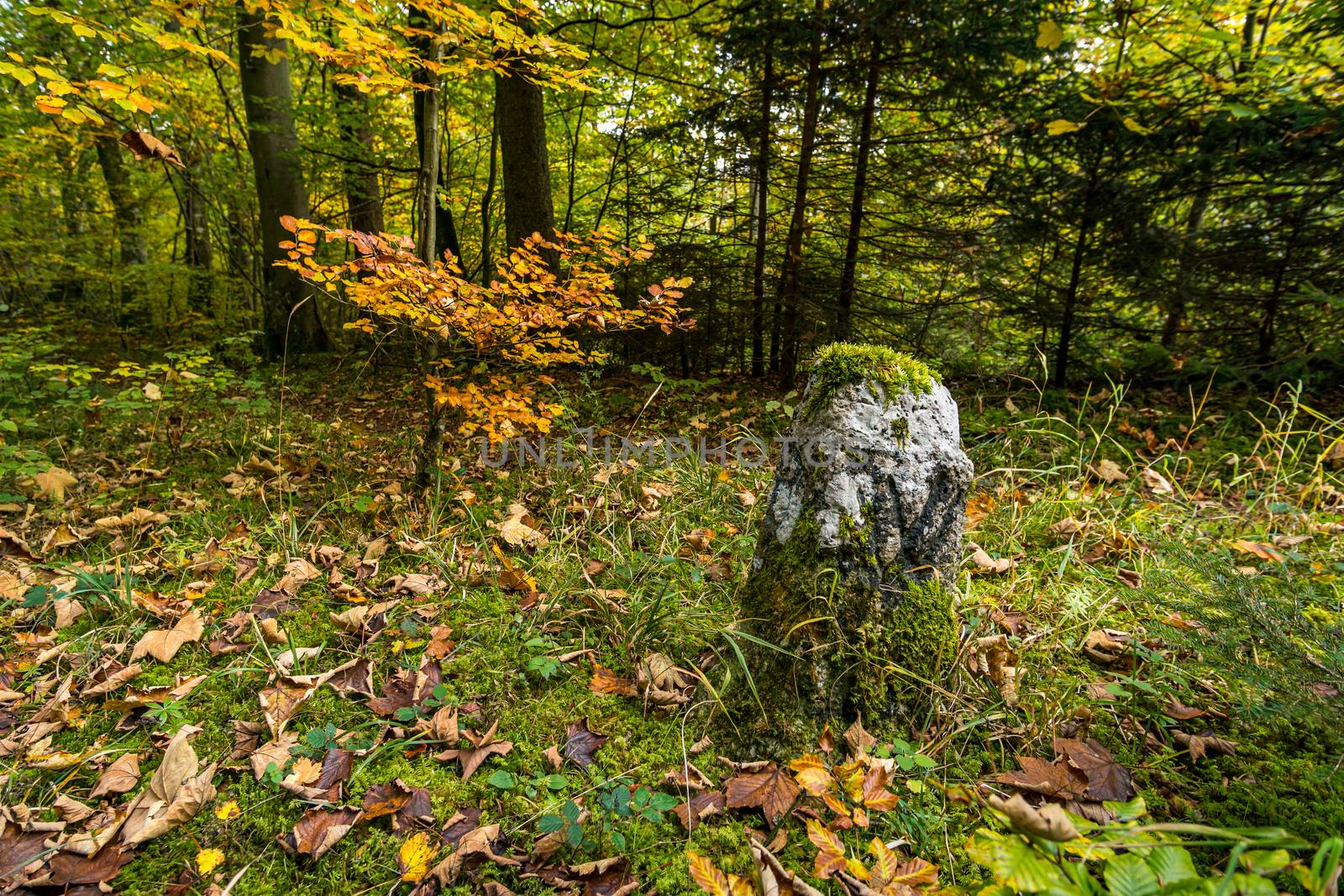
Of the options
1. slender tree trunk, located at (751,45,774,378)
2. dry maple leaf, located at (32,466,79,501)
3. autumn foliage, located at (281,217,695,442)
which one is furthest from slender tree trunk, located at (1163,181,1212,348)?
dry maple leaf, located at (32,466,79,501)

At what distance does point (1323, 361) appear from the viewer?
463 cm

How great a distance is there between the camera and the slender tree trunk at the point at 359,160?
21.4 ft

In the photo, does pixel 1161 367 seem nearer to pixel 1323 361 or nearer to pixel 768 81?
pixel 1323 361

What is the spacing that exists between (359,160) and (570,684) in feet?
23.9

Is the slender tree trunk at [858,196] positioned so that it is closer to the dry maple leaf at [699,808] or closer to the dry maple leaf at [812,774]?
the dry maple leaf at [812,774]

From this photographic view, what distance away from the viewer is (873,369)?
1876 millimetres

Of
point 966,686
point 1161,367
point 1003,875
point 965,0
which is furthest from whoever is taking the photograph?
point 1161,367

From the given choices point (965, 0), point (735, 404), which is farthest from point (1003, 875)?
point (965, 0)

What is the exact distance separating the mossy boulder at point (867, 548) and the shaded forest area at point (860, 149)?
1.95 meters

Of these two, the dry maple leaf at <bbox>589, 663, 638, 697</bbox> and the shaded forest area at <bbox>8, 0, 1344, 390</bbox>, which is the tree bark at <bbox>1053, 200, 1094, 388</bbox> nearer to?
the shaded forest area at <bbox>8, 0, 1344, 390</bbox>

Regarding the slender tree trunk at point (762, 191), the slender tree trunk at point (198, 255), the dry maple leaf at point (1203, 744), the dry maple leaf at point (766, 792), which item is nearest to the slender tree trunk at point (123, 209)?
the slender tree trunk at point (198, 255)

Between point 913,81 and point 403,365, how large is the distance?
22.3 ft

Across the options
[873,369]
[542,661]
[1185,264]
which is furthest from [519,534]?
[1185,264]

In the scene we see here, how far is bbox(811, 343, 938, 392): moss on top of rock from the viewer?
1868 millimetres
